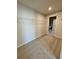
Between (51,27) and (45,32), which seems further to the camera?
(51,27)

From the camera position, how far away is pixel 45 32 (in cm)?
1115
